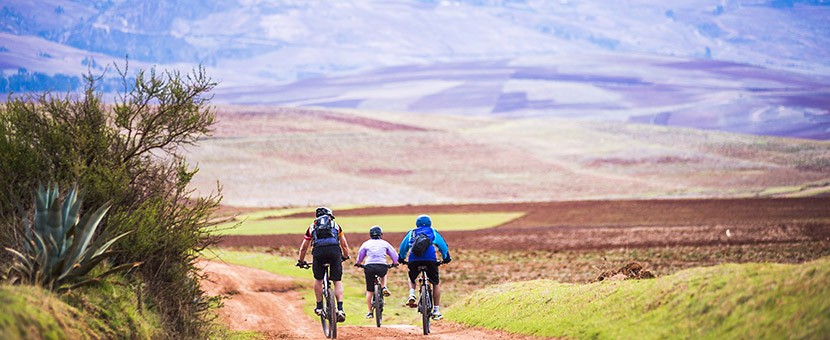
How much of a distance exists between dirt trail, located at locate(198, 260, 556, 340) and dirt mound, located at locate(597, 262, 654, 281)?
11.6ft

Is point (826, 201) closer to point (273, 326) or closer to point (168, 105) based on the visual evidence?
point (273, 326)

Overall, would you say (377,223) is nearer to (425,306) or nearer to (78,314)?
(425,306)

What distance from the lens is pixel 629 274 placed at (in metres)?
18.2

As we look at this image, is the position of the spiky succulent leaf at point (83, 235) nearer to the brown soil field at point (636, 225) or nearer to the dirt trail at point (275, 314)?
the dirt trail at point (275, 314)

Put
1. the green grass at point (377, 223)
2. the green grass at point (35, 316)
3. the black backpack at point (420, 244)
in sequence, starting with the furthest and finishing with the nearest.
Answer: the green grass at point (377, 223) → the black backpack at point (420, 244) → the green grass at point (35, 316)

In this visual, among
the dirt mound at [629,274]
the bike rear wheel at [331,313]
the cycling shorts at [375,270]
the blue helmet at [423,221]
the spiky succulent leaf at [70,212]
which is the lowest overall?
the dirt mound at [629,274]

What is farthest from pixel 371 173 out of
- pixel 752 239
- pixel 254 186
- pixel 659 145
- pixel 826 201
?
pixel 752 239

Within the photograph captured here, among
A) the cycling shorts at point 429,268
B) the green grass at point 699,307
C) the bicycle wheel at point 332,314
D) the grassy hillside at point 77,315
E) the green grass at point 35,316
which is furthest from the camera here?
the cycling shorts at point 429,268

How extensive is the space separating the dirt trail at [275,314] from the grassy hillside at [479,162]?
196 feet

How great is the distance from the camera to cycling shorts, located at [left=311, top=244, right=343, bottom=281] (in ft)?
→ 49.5

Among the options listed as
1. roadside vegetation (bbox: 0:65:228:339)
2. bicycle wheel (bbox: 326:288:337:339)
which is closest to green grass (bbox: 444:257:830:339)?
bicycle wheel (bbox: 326:288:337:339)

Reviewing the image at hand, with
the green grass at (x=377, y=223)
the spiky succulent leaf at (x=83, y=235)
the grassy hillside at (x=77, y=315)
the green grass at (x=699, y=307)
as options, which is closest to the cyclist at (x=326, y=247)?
the grassy hillside at (x=77, y=315)

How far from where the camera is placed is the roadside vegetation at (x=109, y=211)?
34.7 feet

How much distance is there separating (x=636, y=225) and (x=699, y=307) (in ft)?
153
